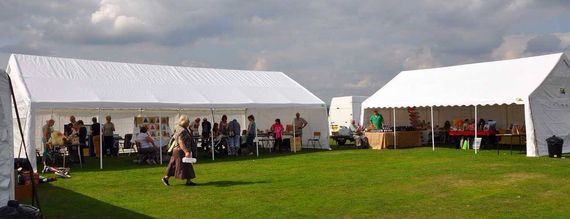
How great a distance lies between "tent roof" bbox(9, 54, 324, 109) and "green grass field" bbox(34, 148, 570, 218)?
1817 millimetres

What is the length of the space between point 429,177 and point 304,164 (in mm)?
3903

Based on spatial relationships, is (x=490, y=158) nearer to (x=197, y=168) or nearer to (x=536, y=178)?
(x=536, y=178)

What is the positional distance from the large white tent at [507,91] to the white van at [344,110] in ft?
23.1

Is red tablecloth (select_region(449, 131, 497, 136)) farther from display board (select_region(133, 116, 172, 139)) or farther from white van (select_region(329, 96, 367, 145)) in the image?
white van (select_region(329, 96, 367, 145))

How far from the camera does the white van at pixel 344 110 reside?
90.2 feet

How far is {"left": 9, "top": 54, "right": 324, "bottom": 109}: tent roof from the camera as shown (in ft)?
45.3

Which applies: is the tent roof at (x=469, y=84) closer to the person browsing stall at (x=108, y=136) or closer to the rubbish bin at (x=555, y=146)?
the rubbish bin at (x=555, y=146)

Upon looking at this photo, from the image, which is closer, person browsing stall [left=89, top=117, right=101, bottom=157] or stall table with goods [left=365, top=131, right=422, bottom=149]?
person browsing stall [left=89, top=117, right=101, bottom=157]

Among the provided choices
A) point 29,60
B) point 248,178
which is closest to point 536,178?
point 248,178

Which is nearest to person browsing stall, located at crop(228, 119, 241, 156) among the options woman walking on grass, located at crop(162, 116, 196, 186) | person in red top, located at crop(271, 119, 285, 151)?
person in red top, located at crop(271, 119, 285, 151)

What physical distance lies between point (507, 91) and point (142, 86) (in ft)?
32.6

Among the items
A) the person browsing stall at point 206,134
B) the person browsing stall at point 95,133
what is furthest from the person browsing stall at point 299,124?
the person browsing stall at point 95,133

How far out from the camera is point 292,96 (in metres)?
18.9

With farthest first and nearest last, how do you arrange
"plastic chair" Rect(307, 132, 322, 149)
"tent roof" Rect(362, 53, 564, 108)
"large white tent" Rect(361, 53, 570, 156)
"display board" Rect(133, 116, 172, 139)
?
"plastic chair" Rect(307, 132, 322, 149)
"tent roof" Rect(362, 53, 564, 108)
"display board" Rect(133, 116, 172, 139)
"large white tent" Rect(361, 53, 570, 156)
